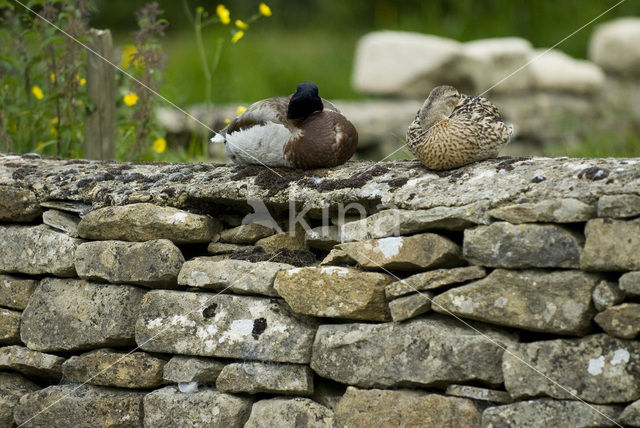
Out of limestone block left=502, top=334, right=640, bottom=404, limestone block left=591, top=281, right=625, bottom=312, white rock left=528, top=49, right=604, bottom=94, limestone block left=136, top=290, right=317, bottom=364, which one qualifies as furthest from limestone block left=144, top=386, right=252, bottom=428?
white rock left=528, top=49, right=604, bottom=94

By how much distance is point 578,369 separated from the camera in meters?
2.91

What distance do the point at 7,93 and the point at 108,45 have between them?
716 mm

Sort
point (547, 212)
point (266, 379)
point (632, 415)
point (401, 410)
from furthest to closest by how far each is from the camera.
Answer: point (266, 379), point (401, 410), point (547, 212), point (632, 415)

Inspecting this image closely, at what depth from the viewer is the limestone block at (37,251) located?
3961 mm

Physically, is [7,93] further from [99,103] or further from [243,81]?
[243,81]

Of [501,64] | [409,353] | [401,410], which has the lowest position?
[401,410]

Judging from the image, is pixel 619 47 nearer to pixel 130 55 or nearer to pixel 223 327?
pixel 130 55

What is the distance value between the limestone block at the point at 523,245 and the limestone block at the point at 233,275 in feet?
2.78

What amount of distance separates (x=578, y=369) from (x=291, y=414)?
1.15m

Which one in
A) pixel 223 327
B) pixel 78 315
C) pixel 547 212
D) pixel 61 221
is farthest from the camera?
pixel 61 221

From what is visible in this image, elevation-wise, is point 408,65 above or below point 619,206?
above

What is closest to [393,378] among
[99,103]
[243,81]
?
[99,103]

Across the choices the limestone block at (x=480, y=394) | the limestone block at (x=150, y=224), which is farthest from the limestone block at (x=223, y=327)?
the limestone block at (x=480, y=394)

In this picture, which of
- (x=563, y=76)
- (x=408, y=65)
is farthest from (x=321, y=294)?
(x=563, y=76)
